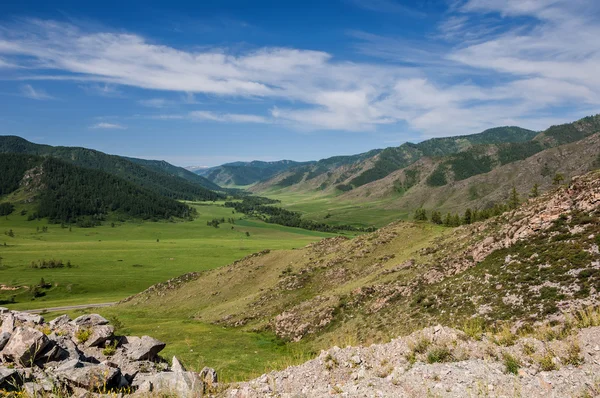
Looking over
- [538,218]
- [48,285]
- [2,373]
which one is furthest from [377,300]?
[48,285]

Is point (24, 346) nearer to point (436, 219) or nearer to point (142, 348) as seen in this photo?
point (142, 348)

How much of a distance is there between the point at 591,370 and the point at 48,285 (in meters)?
149

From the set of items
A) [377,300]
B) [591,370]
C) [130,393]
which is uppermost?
[591,370]

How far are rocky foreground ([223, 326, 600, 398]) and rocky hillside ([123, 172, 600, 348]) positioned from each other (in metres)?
8.43

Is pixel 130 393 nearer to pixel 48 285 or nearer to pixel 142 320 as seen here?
pixel 142 320

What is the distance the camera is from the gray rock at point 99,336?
1789 centimetres

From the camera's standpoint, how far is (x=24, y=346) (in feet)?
43.5

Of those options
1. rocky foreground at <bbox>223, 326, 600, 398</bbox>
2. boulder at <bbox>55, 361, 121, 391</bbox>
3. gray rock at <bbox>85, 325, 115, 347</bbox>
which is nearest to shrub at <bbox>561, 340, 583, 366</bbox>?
rocky foreground at <bbox>223, 326, 600, 398</bbox>

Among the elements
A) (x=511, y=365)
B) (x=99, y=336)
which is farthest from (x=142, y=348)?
(x=511, y=365)

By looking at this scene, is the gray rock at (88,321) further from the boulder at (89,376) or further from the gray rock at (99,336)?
the boulder at (89,376)

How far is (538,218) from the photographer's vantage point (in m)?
34.4

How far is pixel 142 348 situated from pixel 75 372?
5.97m

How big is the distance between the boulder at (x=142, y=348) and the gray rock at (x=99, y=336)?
1.18 metres

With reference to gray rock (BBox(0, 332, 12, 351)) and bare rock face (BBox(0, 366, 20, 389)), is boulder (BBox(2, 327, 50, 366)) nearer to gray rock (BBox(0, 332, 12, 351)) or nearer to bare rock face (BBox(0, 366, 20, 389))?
gray rock (BBox(0, 332, 12, 351))
